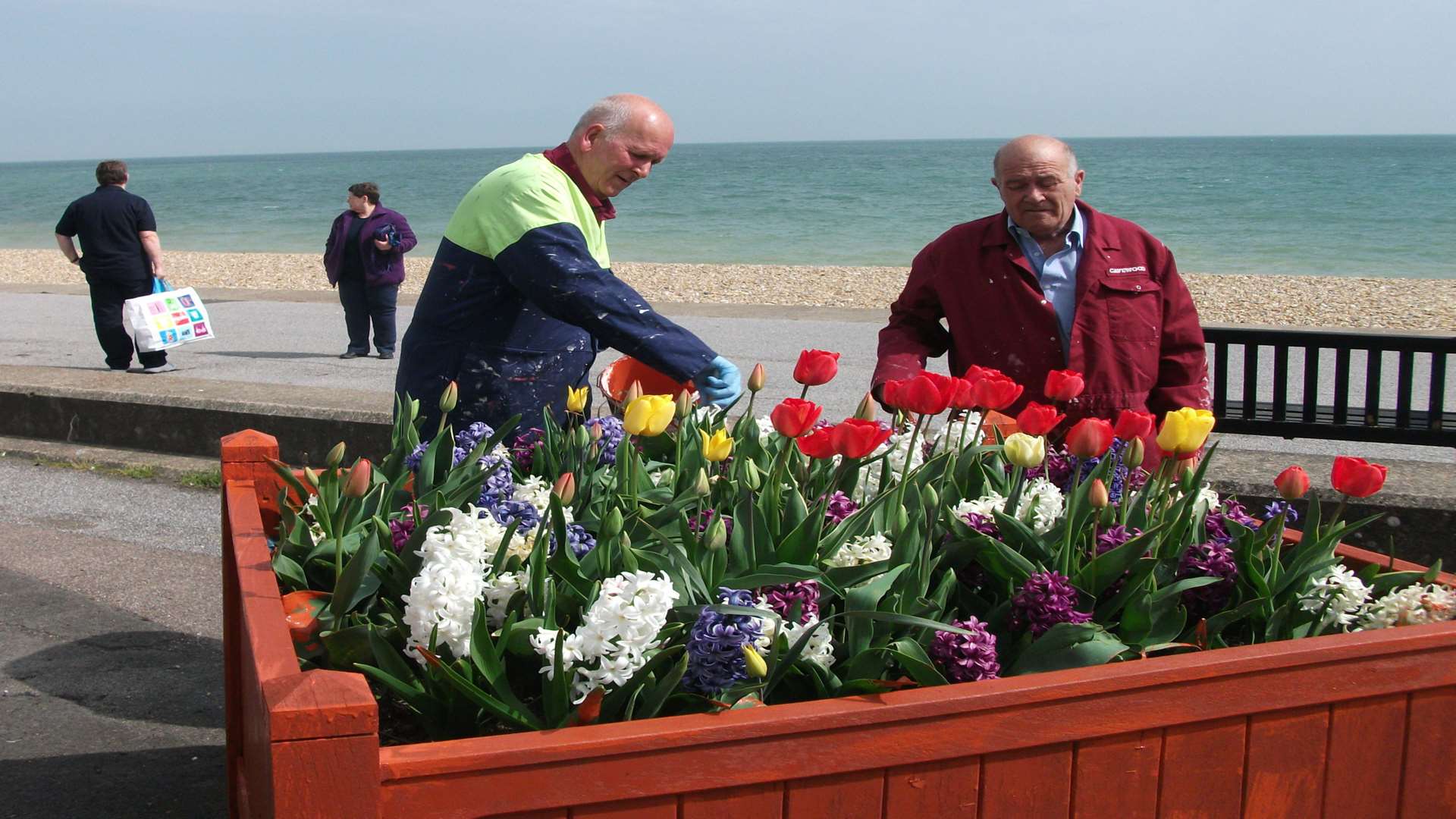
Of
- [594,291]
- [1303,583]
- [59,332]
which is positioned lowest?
[59,332]

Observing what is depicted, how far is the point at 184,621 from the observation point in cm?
455

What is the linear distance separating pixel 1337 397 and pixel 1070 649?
3.66 meters

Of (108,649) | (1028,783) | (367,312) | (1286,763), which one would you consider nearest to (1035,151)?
(1286,763)

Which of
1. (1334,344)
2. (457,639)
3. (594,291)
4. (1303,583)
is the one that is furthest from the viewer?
(1334,344)

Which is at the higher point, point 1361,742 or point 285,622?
point 285,622

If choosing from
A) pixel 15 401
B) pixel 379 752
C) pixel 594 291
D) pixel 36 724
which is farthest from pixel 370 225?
pixel 379 752

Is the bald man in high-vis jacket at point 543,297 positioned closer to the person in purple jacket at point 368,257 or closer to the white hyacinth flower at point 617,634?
the white hyacinth flower at point 617,634

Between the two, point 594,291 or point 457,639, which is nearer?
point 457,639

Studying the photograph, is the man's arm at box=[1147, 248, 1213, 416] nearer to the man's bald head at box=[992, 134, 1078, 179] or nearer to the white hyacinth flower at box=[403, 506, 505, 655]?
the man's bald head at box=[992, 134, 1078, 179]

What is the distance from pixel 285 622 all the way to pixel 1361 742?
4.77 ft

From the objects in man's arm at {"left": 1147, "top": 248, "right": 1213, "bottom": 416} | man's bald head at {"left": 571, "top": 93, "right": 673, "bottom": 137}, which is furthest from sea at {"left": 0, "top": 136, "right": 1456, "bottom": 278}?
man's bald head at {"left": 571, "top": 93, "right": 673, "bottom": 137}

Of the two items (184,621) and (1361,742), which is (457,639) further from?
(184,621)

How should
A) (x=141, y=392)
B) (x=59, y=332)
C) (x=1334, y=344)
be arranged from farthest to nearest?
(x=59, y=332)
(x=141, y=392)
(x=1334, y=344)

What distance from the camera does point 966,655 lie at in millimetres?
1785
